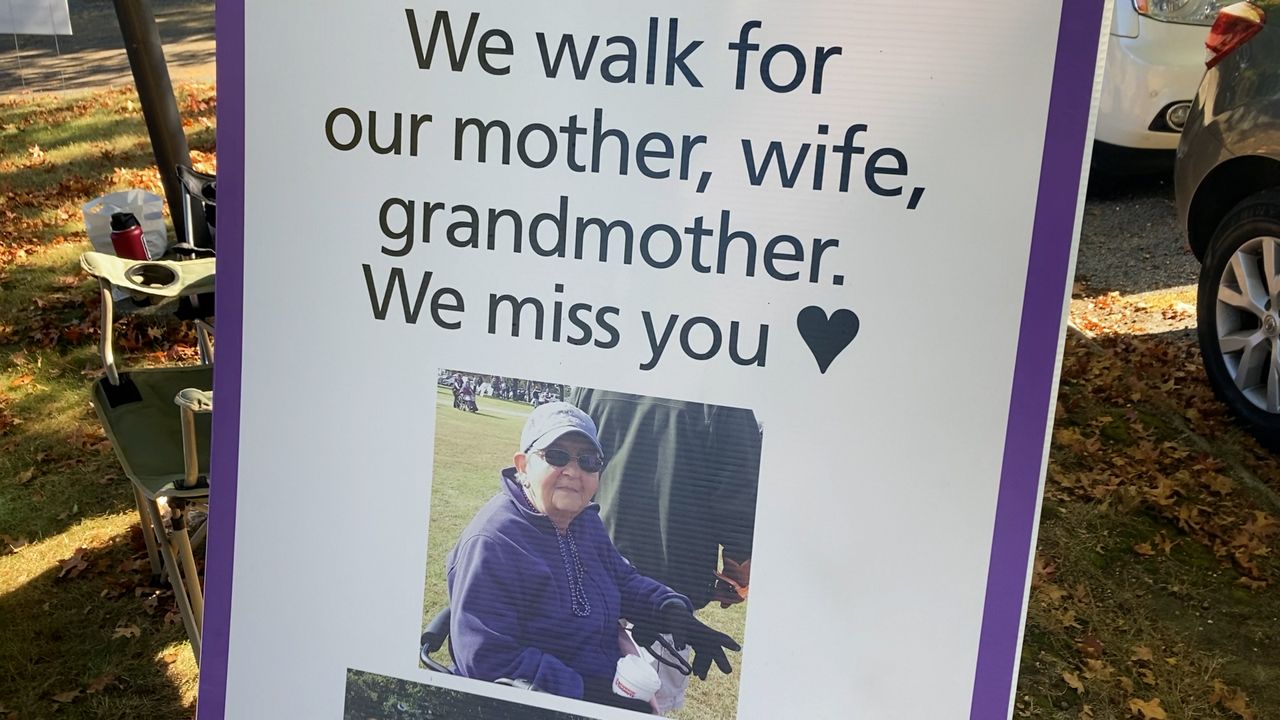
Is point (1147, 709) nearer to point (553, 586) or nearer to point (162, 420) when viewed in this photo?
point (553, 586)

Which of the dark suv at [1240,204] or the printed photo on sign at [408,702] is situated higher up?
the dark suv at [1240,204]

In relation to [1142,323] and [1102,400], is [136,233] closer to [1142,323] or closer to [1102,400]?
[1102,400]

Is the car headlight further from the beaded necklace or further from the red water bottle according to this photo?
the beaded necklace

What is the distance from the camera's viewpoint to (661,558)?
156 centimetres

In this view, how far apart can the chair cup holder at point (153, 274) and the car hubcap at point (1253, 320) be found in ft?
13.1

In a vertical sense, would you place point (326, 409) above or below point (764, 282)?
below

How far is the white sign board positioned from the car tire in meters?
7.81

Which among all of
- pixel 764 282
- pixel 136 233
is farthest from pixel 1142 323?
pixel 136 233

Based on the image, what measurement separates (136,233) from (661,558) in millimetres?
3900

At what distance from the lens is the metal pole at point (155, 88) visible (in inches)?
185

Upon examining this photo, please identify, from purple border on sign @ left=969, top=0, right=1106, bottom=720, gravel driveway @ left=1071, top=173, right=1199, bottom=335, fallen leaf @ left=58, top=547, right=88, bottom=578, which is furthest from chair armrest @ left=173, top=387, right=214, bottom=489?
gravel driveway @ left=1071, top=173, right=1199, bottom=335

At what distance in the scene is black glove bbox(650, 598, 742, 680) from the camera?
1548mm

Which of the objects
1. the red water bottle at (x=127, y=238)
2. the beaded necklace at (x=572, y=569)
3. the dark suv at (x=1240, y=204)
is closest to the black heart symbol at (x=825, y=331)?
the beaded necklace at (x=572, y=569)

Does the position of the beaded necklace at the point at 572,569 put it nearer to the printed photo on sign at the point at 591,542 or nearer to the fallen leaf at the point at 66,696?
the printed photo on sign at the point at 591,542
